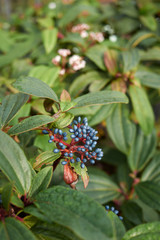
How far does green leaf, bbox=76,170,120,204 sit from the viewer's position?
1078mm

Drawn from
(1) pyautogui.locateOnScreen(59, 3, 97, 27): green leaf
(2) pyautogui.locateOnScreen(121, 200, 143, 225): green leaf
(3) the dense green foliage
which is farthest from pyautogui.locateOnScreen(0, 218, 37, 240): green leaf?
(1) pyautogui.locateOnScreen(59, 3, 97, 27): green leaf

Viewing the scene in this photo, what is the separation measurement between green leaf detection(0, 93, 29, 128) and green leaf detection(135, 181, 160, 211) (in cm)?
68

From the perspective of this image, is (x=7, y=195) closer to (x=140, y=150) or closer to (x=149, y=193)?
(x=149, y=193)

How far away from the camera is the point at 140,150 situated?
1351 millimetres

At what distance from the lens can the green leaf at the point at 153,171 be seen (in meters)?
1.31

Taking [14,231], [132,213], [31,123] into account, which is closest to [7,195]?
[14,231]

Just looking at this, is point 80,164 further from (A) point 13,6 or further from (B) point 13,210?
(A) point 13,6

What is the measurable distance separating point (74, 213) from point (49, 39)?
3.75 ft

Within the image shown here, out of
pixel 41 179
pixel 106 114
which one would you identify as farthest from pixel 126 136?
pixel 41 179

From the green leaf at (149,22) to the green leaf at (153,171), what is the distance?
2.73ft

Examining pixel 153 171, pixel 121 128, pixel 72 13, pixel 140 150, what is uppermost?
pixel 72 13

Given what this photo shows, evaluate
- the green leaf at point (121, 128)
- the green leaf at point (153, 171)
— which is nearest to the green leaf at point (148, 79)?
the green leaf at point (121, 128)

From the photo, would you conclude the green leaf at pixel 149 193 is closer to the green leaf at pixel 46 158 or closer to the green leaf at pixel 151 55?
the green leaf at pixel 46 158

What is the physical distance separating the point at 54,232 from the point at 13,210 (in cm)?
12
